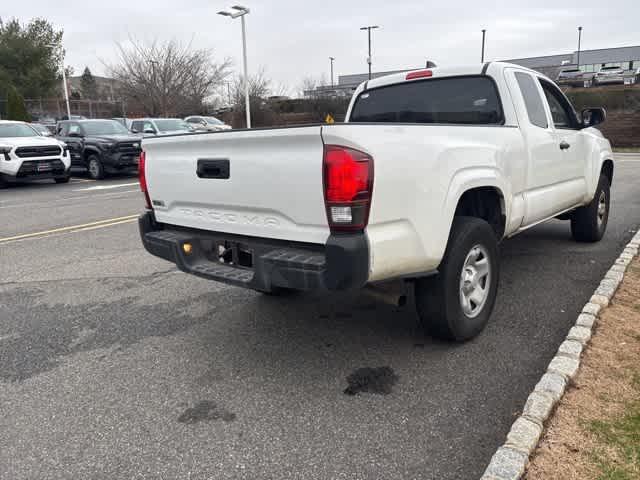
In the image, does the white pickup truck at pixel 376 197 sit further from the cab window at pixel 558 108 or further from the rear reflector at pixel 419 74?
the cab window at pixel 558 108

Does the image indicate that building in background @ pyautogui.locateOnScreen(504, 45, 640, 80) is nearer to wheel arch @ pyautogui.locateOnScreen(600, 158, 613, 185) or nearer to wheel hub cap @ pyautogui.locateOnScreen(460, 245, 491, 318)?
wheel arch @ pyautogui.locateOnScreen(600, 158, 613, 185)

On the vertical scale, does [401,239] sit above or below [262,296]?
above

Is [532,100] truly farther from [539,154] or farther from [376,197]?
[376,197]

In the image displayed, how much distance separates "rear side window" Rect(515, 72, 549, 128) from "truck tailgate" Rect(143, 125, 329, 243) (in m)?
2.54

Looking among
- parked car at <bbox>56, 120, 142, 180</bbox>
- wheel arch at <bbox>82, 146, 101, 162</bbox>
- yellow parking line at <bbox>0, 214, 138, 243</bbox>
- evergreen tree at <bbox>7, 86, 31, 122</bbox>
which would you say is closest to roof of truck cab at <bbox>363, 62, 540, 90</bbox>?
yellow parking line at <bbox>0, 214, 138, 243</bbox>

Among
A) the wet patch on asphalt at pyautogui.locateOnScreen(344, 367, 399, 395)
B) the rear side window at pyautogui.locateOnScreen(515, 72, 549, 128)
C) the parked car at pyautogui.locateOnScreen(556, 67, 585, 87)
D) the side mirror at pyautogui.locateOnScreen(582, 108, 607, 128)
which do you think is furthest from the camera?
the parked car at pyautogui.locateOnScreen(556, 67, 585, 87)

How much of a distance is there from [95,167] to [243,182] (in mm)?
14411

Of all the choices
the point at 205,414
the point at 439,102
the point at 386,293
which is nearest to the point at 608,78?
the point at 439,102

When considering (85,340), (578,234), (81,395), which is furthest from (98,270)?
(578,234)

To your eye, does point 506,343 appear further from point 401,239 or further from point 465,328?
point 401,239

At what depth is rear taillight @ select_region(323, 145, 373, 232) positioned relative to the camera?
2.62 meters

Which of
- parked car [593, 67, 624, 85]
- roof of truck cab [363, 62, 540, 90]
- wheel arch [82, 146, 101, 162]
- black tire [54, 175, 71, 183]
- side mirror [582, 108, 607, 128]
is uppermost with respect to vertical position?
parked car [593, 67, 624, 85]

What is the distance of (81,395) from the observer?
313 cm

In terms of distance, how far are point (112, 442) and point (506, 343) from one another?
2513 millimetres
